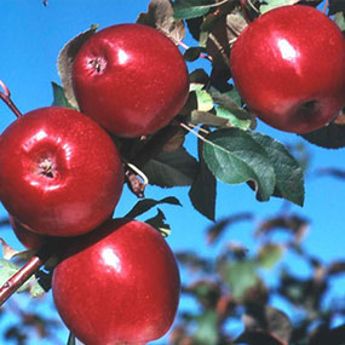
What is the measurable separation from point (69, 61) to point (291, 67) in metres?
0.25

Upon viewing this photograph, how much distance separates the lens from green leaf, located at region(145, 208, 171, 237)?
0.90 meters

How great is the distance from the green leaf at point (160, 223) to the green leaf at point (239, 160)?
88mm

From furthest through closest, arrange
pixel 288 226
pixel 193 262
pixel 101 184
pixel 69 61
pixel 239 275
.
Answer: pixel 288 226, pixel 193 262, pixel 239 275, pixel 69 61, pixel 101 184

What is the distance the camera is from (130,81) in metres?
0.78

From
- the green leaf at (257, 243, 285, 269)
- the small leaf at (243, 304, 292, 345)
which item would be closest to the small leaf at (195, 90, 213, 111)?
the small leaf at (243, 304, 292, 345)

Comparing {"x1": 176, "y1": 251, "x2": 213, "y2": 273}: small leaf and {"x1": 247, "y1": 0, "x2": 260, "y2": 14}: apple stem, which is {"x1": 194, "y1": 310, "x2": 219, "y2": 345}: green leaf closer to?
{"x1": 176, "y1": 251, "x2": 213, "y2": 273}: small leaf

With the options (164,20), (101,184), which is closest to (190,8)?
(164,20)

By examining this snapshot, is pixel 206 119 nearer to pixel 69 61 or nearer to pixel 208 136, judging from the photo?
pixel 208 136

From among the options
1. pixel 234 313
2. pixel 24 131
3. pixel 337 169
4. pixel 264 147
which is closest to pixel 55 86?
pixel 24 131

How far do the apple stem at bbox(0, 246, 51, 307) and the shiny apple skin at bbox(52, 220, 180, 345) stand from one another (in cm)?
2

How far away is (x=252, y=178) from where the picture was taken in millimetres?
840

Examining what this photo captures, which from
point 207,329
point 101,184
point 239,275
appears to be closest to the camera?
point 101,184

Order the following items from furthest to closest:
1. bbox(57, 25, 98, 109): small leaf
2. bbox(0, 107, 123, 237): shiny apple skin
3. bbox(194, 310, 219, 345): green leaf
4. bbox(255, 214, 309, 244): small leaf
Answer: bbox(255, 214, 309, 244): small leaf < bbox(194, 310, 219, 345): green leaf < bbox(57, 25, 98, 109): small leaf < bbox(0, 107, 123, 237): shiny apple skin

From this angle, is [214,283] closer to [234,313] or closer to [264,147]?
[234,313]
